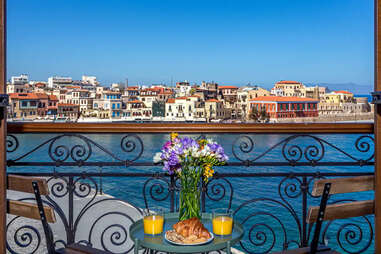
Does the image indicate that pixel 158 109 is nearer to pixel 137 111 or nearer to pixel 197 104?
pixel 137 111

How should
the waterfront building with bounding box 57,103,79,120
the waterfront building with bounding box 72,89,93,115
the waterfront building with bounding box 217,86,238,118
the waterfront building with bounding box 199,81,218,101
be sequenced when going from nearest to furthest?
1. the waterfront building with bounding box 57,103,79,120
2. the waterfront building with bounding box 72,89,93,115
3. the waterfront building with bounding box 217,86,238,118
4. the waterfront building with bounding box 199,81,218,101

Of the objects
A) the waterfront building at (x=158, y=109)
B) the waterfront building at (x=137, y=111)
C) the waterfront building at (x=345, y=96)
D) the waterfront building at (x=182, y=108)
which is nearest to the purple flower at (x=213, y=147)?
the waterfront building at (x=182, y=108)

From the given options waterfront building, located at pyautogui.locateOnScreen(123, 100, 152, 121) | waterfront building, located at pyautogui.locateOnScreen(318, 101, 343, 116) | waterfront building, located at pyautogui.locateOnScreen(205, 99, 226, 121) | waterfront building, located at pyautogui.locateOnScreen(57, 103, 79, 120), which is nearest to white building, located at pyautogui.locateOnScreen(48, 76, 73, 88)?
waterfront building, located at pyautogui.locateOnScreen(123, 100, 152, 121)

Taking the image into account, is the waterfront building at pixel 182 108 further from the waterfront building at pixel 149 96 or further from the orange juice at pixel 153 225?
the orange juice at pixel 153 225

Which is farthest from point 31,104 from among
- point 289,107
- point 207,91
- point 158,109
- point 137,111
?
point 289,107

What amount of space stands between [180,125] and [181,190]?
531 mm

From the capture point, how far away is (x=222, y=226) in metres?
1.23

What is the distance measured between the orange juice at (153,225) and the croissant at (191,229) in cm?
9

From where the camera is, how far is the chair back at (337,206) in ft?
3.76

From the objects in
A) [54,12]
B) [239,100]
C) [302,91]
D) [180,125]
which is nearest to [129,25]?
[54,12]

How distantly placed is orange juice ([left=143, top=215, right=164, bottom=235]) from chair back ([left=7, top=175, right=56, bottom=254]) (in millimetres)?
309

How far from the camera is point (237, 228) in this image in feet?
4.34

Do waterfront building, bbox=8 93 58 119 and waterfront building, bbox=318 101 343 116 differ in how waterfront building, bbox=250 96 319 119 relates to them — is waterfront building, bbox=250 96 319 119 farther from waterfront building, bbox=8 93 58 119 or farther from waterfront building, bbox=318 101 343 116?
waterfront building, bbox=8 93 58 119

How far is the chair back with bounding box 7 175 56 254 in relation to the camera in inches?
44.0
